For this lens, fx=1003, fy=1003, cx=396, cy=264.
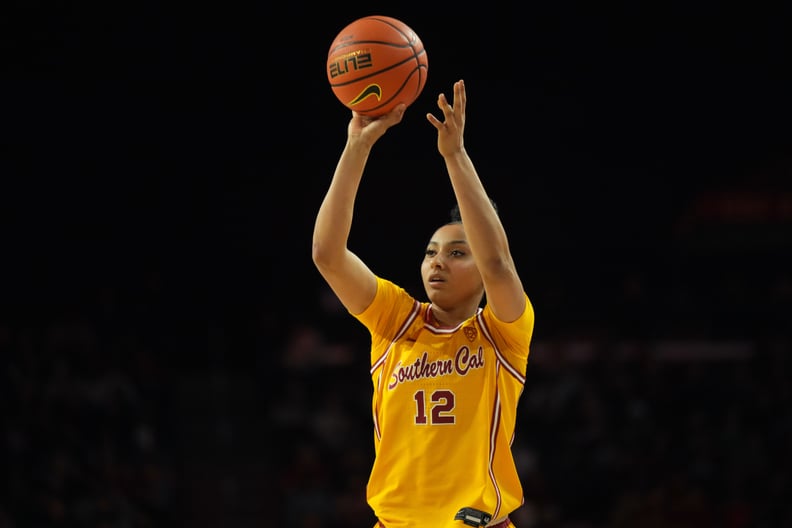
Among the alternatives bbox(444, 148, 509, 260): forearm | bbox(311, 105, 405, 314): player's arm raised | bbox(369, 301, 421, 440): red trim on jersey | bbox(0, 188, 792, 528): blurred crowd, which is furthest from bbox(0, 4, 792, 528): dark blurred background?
bbox(444, 148, 509, 260): forearm

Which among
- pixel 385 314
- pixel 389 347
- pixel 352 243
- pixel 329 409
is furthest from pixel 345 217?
pixel 352 243

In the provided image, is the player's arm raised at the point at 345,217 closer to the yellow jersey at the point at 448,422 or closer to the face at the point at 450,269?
the yellow jersey at the point at 448,422

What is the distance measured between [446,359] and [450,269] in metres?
0.38

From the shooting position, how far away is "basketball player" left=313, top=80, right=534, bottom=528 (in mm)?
3793

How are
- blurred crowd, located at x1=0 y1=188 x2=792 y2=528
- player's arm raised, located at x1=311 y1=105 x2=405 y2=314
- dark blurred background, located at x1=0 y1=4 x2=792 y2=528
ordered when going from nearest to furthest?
player's arm raised, located at x1=311 y1=105 x2=405 y2=314
blurred crowd, located at x1=0 y1=188 x2=792 y2=528
dark blurred background, located at x1=0 y1=4 x2=792 y2=528

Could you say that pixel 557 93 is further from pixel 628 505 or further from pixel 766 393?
pixel 628 505

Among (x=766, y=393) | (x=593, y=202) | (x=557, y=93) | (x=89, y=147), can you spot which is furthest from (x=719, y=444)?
(x=89, y=147)

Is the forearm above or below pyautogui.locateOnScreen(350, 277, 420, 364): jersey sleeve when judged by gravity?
above

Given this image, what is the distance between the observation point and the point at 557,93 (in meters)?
14.9

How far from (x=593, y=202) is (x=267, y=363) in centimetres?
567

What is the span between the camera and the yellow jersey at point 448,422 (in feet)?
12.7

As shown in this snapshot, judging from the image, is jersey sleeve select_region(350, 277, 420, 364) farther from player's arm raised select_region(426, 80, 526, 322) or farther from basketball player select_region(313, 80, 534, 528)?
player's arm raised select_region(426, 80, 526, 322)

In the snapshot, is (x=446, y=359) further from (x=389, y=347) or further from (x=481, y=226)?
(x=481, y=226)

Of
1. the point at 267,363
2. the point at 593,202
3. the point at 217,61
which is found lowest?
the point at 267,363
